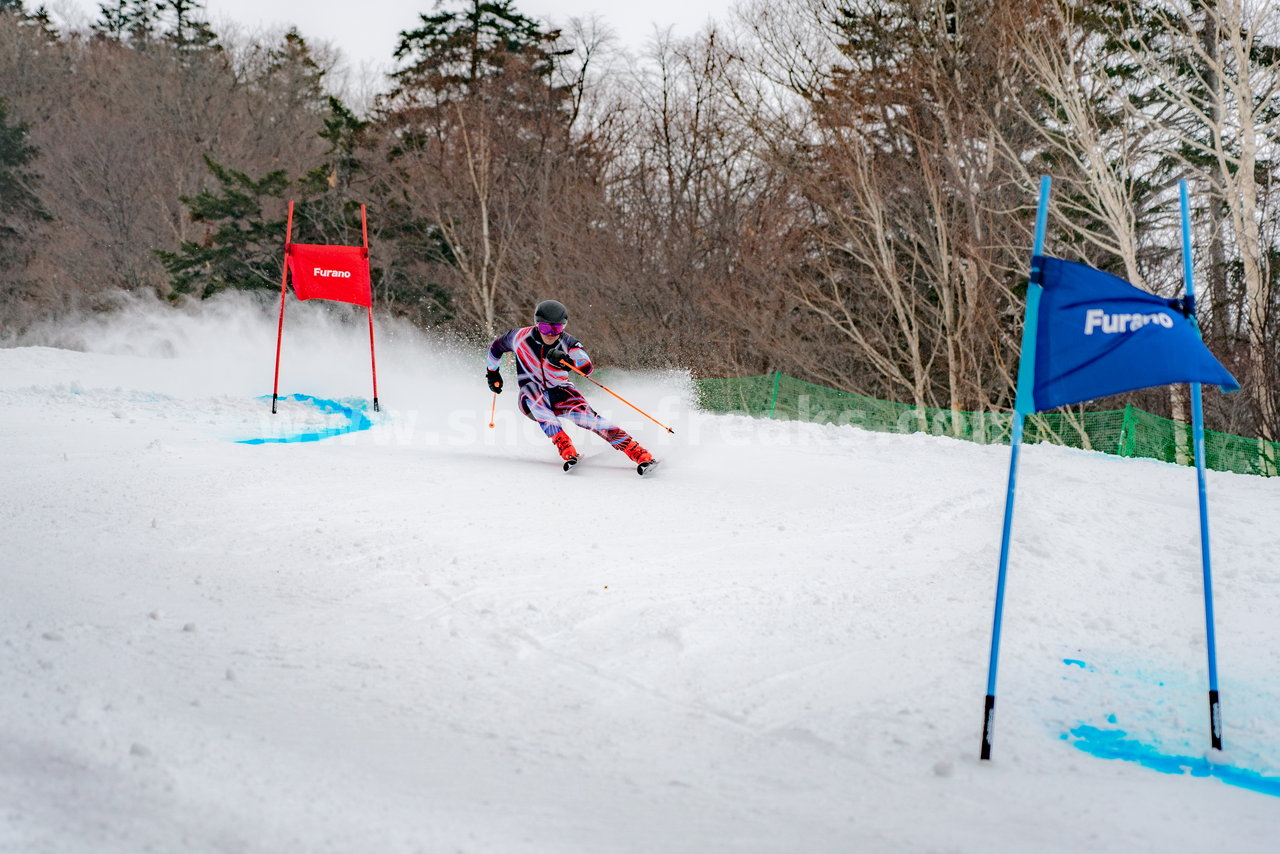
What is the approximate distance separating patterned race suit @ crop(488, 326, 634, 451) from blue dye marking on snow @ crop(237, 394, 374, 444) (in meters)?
2.51

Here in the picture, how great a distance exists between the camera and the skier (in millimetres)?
8742

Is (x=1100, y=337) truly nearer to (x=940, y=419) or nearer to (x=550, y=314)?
(x=550, y=314)

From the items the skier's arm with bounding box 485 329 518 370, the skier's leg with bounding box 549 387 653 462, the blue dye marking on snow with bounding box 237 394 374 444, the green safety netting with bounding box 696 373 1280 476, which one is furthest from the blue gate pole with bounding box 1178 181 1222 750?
the green safety netting with bounding box 696 373 1280 476

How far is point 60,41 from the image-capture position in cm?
3912

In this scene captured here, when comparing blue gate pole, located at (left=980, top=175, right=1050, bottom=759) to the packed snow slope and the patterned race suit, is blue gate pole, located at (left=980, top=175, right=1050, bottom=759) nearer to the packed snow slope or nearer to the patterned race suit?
the packed snow slope

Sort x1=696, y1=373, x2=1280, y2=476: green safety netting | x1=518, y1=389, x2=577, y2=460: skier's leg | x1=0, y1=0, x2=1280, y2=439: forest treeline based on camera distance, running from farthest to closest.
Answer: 1. x1=0, y1=0, x2=1280, y2=439: forest treeline
2. x1=696, y1=373, x2=1280, y2=476: green safety netting
3. x1=518, y1=389, x2=577, y2=460: skier's leg

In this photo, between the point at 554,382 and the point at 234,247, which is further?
the point at 234,247

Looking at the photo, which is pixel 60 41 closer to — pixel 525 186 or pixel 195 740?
pixel 525 186

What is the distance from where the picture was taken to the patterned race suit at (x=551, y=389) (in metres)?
8.80

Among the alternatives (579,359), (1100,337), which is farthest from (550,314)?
(1100,337)

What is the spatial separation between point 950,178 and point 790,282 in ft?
13.8

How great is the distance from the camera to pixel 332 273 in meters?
11.7

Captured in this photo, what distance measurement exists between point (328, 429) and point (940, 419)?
10453 millimetres

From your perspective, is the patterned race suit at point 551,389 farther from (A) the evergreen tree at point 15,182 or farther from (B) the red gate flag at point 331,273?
(A) the evergreen tree at point 15,182
